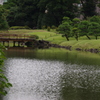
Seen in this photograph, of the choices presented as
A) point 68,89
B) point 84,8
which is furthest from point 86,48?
point 84,8

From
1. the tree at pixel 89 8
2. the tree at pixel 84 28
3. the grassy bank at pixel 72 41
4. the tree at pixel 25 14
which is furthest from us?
the tree at pixel 25 14

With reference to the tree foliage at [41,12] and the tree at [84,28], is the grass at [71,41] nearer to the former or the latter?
the tree at [84,28]

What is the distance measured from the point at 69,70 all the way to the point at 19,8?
80760mm

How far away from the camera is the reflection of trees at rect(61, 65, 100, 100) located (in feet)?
77.7

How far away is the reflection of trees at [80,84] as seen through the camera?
23.7 m

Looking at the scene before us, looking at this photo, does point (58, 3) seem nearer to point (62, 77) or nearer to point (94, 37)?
point (94, 37)

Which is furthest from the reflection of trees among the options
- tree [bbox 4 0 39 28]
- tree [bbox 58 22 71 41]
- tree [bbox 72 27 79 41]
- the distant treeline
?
tree [bbox 4 0 39 28]

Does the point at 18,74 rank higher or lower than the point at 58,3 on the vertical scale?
lower

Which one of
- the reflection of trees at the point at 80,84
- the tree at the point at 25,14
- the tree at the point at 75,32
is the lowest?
the reflection of trees at the point at 80,84

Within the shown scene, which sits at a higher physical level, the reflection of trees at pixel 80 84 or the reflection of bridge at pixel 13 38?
the reflection of bridge at pixel 13 38

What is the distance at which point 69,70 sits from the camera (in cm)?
3662

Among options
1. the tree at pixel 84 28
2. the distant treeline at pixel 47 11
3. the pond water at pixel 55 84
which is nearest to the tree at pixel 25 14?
the distant treeline at pixel 47 11

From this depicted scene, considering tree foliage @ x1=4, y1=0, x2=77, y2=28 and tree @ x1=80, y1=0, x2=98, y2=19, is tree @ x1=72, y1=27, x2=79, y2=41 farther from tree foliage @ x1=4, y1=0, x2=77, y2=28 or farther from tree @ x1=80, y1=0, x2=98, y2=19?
tree @ x1=80, y1=0, x2=98, y2=19

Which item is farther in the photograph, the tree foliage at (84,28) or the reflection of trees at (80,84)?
the tree foliage at (84,28)
